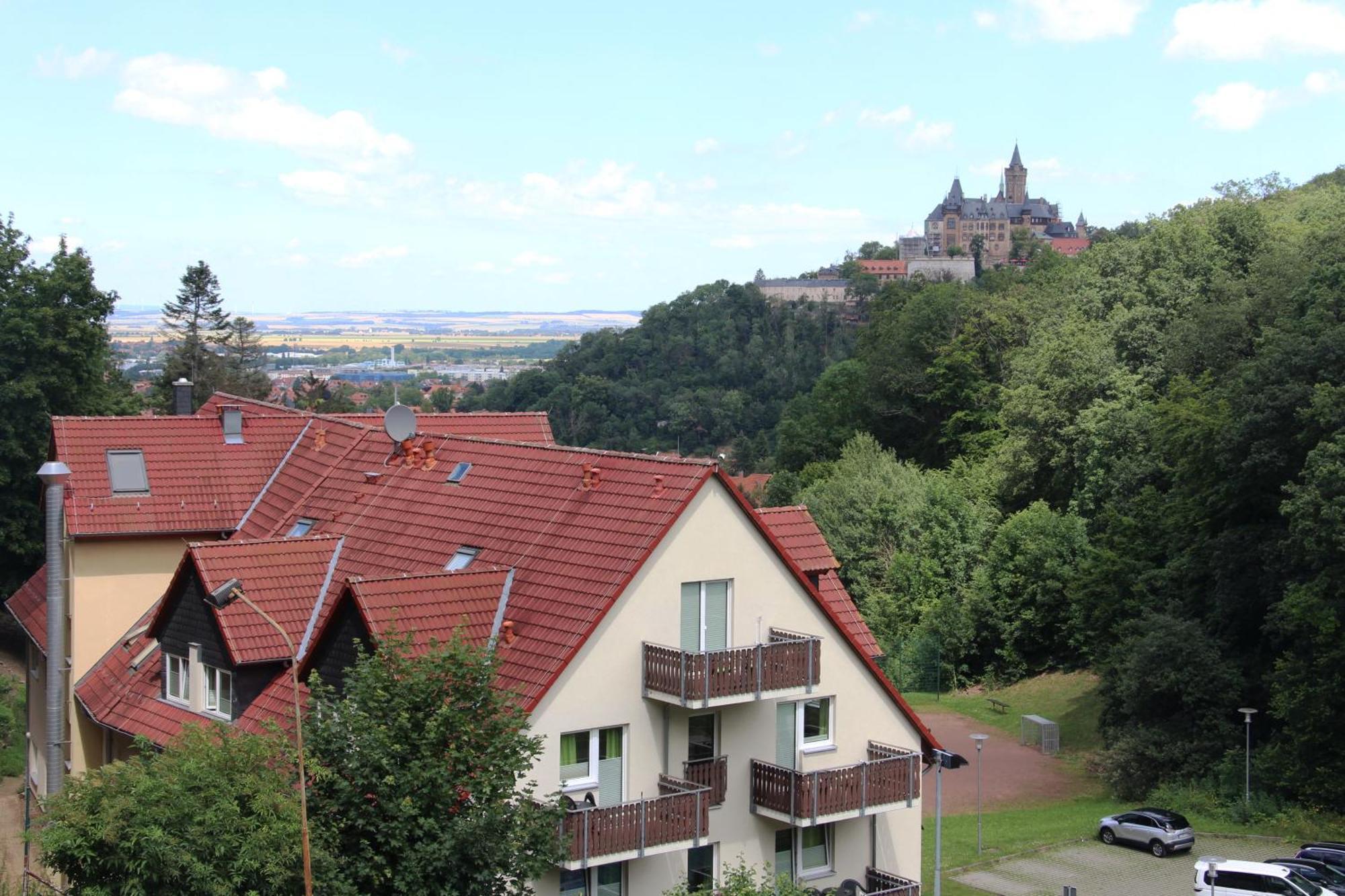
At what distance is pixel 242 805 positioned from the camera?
16.3 m

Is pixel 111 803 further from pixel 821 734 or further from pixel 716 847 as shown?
pixel 821 734

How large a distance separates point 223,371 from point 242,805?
Result: 92.1 metres

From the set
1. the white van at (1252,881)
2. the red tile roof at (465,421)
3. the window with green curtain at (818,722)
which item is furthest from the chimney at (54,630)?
the white van at (1252,881)

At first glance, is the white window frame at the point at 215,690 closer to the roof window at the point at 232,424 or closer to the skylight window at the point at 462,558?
the skylight window at the point at 462,558

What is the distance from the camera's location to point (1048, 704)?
55.4 m

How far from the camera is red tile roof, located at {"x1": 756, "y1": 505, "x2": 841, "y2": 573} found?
81.2 ft

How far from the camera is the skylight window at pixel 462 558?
77.0ft

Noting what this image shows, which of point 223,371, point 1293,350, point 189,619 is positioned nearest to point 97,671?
point 189,619

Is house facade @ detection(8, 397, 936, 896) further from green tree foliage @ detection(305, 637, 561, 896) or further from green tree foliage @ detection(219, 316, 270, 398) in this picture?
green tree foliage @ detection(219, 316, 270, 398)

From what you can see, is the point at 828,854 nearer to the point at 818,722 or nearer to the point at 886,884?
the point at 886,884

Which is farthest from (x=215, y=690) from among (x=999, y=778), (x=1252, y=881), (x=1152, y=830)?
(x=999, y=778)

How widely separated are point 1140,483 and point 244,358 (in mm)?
71354

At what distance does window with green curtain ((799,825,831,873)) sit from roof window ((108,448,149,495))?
47.7ft

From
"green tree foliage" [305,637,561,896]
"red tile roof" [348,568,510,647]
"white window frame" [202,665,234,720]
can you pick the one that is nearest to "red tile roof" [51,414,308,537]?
"white window frame" [202,665,234,720]
